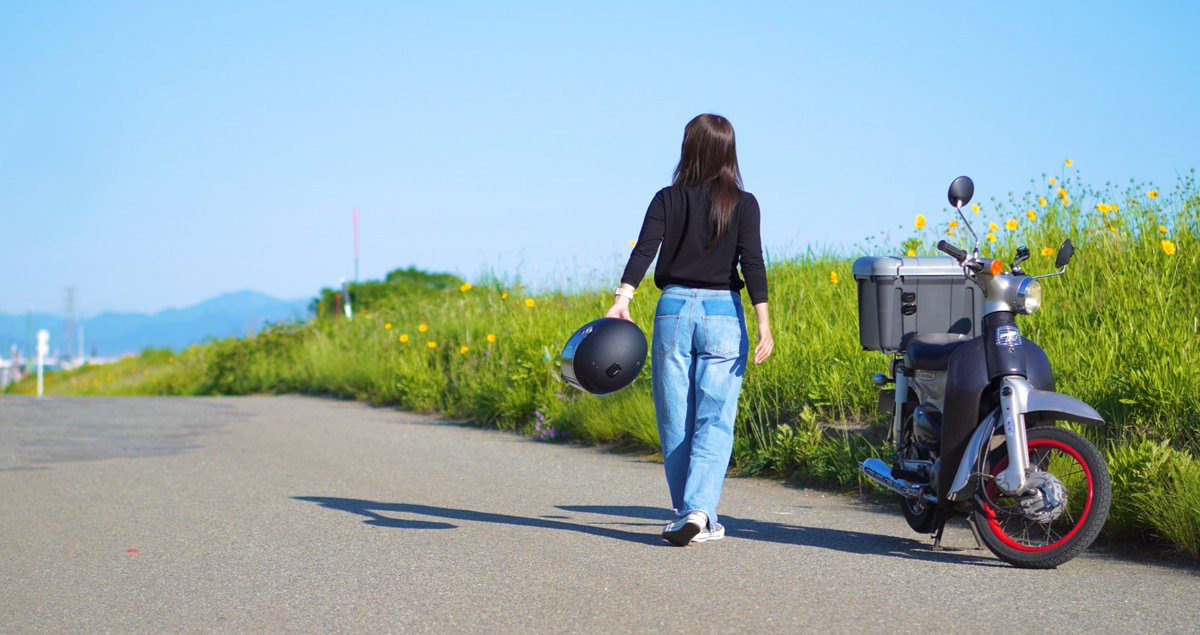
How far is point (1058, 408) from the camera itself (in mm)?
4988

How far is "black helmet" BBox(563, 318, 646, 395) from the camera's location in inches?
232

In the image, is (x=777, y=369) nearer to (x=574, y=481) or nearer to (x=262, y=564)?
(x=574, y=481)

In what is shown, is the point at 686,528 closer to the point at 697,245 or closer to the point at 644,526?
the point at 644,526

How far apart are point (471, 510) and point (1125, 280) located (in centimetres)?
511

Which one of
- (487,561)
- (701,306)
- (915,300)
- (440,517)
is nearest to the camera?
(487,561)

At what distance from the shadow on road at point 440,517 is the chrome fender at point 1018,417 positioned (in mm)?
1658

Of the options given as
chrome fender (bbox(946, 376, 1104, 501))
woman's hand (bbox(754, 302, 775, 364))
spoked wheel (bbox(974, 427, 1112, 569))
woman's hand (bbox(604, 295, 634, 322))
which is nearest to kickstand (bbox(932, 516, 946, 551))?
spoked wheel (bbox(974, 427, 1112, 569))

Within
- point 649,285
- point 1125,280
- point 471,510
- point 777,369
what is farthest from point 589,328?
point 649,285

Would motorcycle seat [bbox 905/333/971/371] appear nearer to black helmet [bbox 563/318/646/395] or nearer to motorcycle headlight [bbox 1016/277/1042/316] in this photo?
motorcycle headlight [bbox 1016/277/1042/316]

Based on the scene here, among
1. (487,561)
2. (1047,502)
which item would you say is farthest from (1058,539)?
(487,561)

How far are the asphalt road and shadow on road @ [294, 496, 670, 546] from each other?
0.08ft

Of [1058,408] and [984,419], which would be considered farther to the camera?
[984,419]

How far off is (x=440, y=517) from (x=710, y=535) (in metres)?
1.74

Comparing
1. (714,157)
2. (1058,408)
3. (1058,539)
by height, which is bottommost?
(1058,539)
